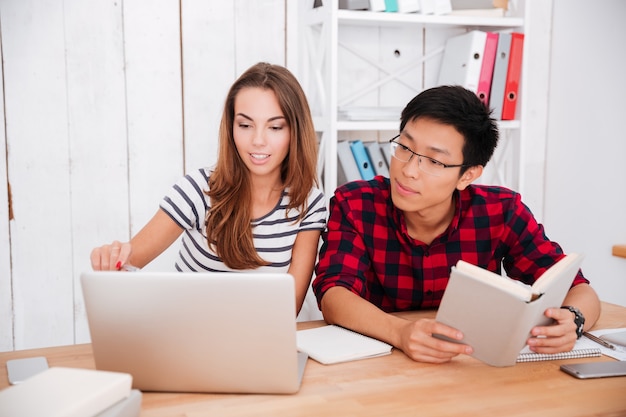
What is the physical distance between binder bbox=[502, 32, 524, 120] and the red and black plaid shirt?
979mm

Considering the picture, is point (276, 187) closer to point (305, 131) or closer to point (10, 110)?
point (305, 131)

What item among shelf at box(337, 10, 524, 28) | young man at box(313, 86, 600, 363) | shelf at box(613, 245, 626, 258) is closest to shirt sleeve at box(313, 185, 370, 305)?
young man at box(313, 86, 600, 363)

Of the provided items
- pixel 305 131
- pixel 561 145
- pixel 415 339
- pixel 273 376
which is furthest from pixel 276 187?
pixel 561 145

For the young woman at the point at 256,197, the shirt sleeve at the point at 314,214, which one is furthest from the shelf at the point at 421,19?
the shirt sleeve at the point at 314,214

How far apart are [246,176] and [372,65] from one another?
3.57 feet

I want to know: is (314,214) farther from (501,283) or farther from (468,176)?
(501,283)

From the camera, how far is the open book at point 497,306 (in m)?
1.08

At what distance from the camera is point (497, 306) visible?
3.61ft

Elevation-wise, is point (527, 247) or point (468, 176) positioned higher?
→ point (468, 176)

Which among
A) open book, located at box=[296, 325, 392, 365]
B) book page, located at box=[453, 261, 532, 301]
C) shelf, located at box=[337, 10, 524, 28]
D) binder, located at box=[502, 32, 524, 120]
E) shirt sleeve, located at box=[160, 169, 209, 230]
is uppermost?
shelf, located at box=[337, 10, 524, 28]

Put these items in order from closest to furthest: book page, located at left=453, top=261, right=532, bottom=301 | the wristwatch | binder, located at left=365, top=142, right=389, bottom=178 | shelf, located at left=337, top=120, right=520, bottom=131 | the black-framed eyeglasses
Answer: book page, located at left=453, top=261, right=532, bottom=301 < the wristwatch < the black-framed eyeglasses < shelf, located at left=337, top=120, right=520, bottom=131 < binder, located at left=365, top=142, right=389, bottom=178

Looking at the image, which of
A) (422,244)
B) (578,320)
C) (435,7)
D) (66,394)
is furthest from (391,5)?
(66,394)

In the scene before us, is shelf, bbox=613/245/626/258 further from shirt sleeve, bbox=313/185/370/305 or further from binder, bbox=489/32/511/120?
shirt sleeve, bbox=313/185/370/305

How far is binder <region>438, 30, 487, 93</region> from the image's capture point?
8.31 ft
